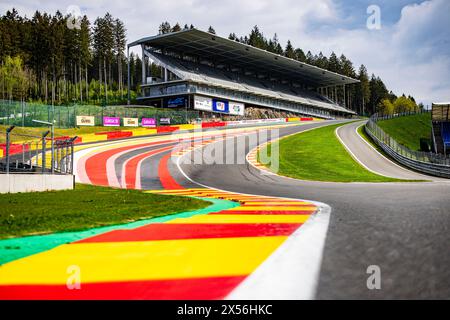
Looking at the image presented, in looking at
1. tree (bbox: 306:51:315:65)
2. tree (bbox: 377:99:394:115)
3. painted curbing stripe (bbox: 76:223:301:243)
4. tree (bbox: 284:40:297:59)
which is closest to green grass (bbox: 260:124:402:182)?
painted curbing stripe (bbox: 76:223:301:243)

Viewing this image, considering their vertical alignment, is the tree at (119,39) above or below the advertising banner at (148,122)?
above

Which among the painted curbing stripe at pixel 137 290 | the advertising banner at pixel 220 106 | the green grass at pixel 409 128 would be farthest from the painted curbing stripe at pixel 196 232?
the advertising banner at pixel 220 106

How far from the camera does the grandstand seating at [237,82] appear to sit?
234 ft

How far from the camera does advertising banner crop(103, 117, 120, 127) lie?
46438mm

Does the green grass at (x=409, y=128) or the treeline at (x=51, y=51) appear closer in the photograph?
the green grass at (x=409, y=128)

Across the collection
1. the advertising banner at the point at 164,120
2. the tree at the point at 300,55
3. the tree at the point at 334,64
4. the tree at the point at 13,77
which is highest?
the tree at the point at 300,55

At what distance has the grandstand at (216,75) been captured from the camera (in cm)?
6938

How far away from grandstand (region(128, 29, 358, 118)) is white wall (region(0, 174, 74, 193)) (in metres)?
55.0

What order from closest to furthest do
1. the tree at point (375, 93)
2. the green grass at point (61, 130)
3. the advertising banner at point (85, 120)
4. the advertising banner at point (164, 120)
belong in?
the green grass at point (61, 130), the advertising banner at point (85, 120), the advertising banner at point (164, 120), the tree at point (375, 93)

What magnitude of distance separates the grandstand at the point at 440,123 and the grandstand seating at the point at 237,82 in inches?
1511

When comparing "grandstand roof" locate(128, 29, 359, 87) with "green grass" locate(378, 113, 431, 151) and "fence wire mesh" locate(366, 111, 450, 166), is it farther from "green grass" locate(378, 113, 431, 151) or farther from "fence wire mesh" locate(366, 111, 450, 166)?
"fence wire mesh" locate(366, 111, 450, 166)

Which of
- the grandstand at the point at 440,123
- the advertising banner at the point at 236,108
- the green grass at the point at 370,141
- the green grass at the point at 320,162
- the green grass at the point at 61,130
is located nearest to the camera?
the green grass at the point at 320,162

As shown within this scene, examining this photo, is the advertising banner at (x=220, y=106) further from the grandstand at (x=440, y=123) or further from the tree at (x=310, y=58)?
the tree at (x=310, y=58)

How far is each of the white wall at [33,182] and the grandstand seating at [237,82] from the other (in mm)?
55401
